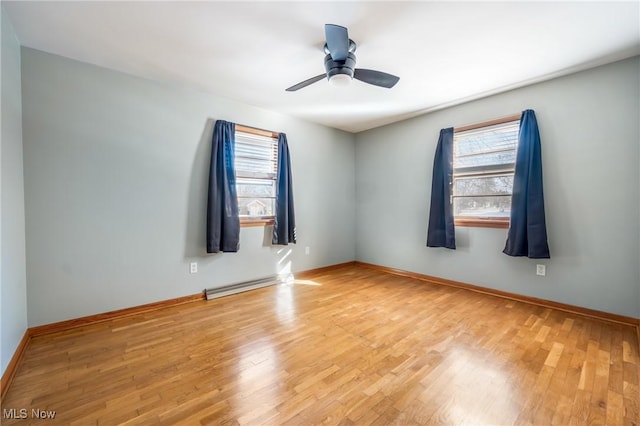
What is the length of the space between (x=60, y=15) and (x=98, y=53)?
19.1 inches

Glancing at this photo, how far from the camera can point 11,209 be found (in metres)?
1.95

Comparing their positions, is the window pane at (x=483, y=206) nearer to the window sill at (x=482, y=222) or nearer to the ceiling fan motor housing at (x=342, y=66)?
the window sill at (x=482, y=222)

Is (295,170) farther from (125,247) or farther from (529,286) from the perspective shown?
(529,286)

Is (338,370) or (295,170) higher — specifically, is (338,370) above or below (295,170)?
below

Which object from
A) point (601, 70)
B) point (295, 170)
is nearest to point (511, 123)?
point (601, 70)

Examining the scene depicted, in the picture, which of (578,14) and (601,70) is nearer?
(578,14)

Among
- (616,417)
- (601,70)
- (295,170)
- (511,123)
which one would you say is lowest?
(616,417)

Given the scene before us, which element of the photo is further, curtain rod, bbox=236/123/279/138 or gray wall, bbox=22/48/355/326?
curtain rod, bbox=236/123/279/138

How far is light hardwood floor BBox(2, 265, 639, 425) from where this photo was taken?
4.76 ft

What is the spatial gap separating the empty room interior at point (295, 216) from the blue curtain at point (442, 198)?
0.04m

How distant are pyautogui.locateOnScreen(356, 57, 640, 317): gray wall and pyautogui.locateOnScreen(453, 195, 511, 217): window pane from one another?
0.73 feet

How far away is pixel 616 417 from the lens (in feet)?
4.61

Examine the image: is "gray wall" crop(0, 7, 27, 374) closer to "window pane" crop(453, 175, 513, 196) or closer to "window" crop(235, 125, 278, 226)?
"window" crop(235, 125, 278, 226)

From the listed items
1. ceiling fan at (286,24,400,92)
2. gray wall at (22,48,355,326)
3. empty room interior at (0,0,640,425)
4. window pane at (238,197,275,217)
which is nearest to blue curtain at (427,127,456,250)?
empty room interior at (0,0,640,425)
